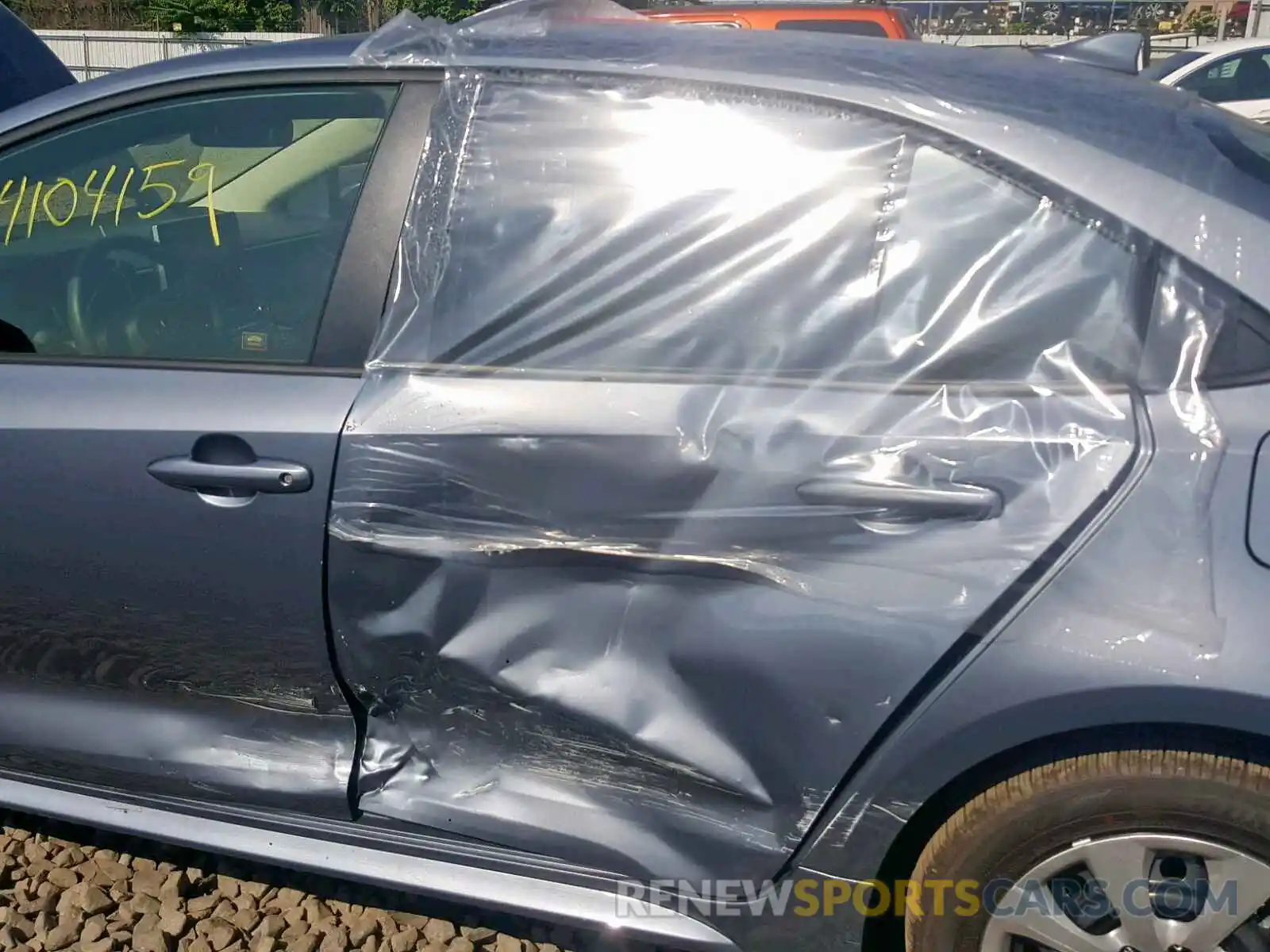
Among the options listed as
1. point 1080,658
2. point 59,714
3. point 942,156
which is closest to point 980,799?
point 1080,658

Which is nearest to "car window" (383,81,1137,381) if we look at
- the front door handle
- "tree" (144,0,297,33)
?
the front door handle

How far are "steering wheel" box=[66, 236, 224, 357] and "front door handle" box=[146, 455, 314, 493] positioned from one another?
0.28m

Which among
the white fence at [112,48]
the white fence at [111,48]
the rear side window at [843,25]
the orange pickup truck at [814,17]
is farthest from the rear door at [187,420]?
the white fence at [111,48]

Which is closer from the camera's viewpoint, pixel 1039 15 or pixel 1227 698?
pixel 1227 698

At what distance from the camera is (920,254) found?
1680mm

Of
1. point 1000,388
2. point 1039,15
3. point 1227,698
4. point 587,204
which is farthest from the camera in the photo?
point 1039,15

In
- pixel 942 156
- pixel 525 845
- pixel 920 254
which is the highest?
pixel 942 156

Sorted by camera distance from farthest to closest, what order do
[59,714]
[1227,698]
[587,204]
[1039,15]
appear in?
[1039,15]
[59,714]
[587,204]
[1227,698]

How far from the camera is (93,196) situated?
7.16 feet

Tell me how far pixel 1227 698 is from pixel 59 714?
202 centimetres

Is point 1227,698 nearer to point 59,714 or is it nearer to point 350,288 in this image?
point 350,288

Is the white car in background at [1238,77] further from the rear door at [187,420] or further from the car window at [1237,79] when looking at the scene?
the rear door at [187,420]

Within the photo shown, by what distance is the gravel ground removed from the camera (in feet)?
7.29

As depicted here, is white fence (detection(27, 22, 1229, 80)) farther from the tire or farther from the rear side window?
the tire
